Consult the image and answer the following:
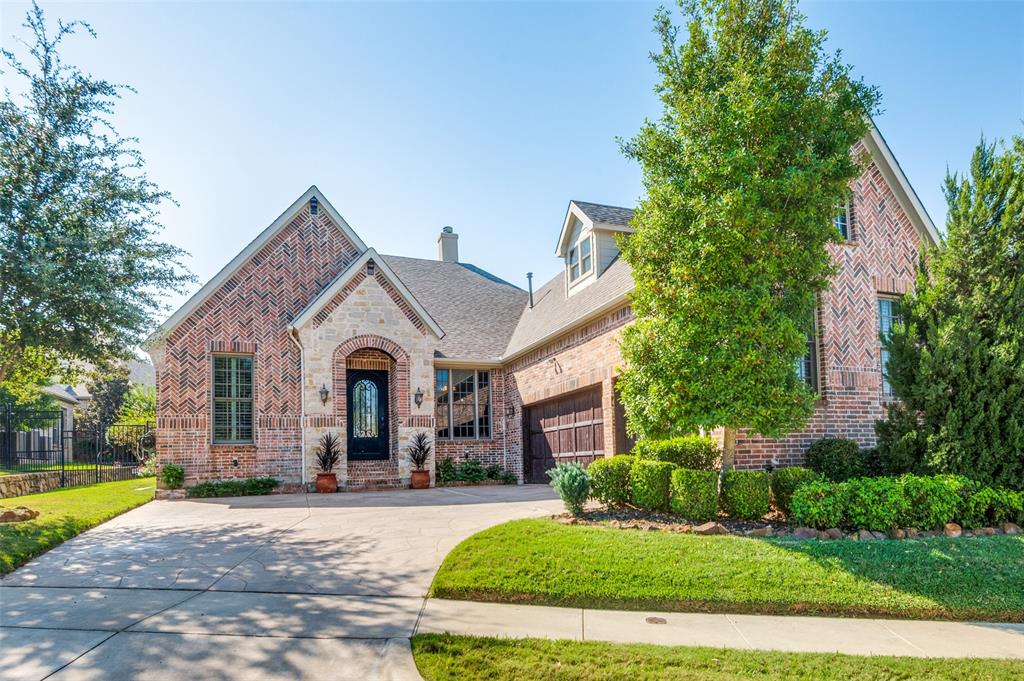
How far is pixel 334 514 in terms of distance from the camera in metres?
11.2

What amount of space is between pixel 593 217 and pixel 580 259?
1.41m

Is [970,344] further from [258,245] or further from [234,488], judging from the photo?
[258,245]

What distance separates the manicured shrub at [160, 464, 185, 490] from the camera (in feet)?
50.6

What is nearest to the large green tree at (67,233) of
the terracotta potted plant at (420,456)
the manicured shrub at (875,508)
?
the terracotta potted plant at (420,456)

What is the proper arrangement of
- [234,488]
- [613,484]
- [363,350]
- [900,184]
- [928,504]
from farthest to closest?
[363,350], [234,488], [900,184], [613,484], [928,504]

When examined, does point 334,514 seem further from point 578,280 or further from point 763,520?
point 578,280

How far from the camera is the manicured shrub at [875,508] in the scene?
335 inches

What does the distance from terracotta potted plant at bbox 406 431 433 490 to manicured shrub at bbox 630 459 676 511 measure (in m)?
8.17

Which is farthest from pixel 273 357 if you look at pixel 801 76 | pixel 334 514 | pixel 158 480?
pixel 801 76

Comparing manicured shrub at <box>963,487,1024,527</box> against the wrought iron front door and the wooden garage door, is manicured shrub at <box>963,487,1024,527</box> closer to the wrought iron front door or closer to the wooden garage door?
the wooden garage door

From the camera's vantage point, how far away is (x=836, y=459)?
34.7 feet

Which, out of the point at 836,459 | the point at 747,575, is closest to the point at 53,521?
the point at 747,575

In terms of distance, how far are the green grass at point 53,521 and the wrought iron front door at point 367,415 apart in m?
4.92

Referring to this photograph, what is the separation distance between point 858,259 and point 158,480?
52.3ft
